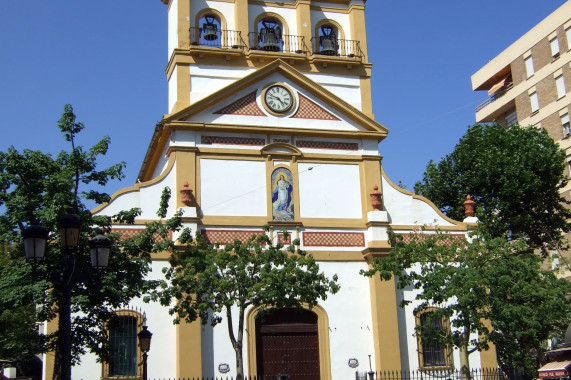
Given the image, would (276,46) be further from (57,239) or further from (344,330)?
(57,239)

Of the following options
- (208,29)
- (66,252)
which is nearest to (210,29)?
(208,29)

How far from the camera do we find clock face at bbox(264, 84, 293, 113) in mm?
30902

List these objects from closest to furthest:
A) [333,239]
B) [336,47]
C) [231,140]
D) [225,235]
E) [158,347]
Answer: [158,347], [225,235], [333,239], [231,140], [336,47]

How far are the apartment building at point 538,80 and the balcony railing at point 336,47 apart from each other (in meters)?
21.2

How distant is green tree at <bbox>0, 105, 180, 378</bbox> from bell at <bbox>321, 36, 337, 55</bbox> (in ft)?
42.4

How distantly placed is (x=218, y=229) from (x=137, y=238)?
6.76 meters

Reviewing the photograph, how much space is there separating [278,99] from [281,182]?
11.5 ft

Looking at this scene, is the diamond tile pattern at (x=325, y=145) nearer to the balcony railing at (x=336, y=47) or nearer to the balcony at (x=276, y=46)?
the balcony at (x=276, y=46)

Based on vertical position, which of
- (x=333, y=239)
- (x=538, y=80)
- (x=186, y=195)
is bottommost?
(x=333, y=239)

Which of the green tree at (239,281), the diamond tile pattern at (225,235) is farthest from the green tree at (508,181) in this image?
the green tree at (239,281)

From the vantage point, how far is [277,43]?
32.3m

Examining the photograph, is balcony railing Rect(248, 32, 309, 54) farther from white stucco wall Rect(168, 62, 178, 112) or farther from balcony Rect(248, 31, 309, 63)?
white stucco wall Rect(168, 62, 178, 112)

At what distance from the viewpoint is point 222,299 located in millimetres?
22797

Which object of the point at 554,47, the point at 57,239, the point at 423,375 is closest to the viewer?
the point at 57,239
